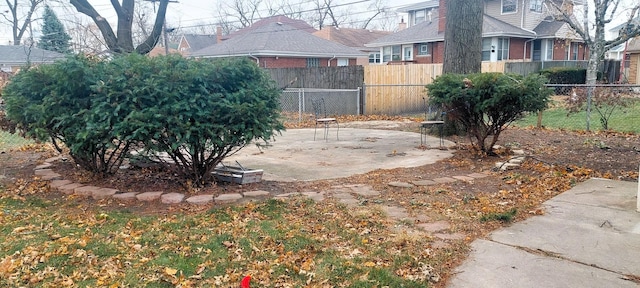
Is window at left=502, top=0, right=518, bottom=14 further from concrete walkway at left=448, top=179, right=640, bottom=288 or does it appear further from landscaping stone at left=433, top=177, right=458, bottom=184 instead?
concrete walkway at left=448, top=179, right=640, bottom=288

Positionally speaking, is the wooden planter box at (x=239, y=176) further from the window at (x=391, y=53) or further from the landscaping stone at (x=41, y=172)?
the window at (x=391, y=53)

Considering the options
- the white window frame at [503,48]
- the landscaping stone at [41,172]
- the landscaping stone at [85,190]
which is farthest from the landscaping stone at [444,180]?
the white window frame at [503,48]

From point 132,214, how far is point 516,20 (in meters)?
26.0

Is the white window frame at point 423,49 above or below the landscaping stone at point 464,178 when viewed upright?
above

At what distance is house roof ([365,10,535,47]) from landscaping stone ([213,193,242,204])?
66.8ft

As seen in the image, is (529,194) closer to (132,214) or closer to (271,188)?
(271,188)

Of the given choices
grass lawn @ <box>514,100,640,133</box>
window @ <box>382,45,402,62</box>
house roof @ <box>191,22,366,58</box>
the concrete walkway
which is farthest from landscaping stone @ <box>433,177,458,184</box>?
window @ <box>382,45,402,62</box>

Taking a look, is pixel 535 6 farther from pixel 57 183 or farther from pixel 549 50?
pixel 57 183

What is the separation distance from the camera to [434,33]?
2412 cm

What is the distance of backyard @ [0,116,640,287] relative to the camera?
9.50ft

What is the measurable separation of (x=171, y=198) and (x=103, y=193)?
2.68 feet

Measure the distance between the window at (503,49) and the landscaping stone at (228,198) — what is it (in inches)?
889

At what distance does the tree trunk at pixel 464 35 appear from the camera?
884 cm

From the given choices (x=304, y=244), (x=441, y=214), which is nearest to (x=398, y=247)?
(x=304, y=244)
